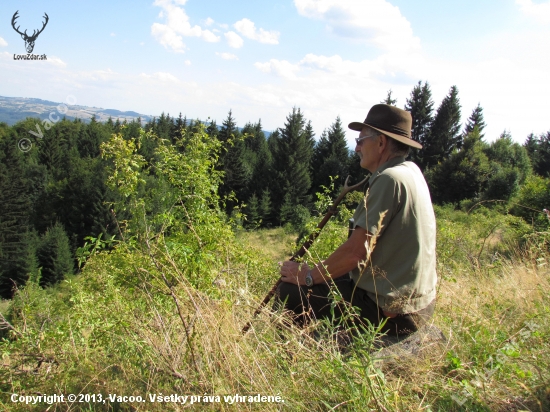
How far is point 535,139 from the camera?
52.6 m

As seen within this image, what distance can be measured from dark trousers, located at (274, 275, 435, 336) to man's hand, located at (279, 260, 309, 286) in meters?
0.05

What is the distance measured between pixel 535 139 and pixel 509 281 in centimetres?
5956

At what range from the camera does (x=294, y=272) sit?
9.07 feet

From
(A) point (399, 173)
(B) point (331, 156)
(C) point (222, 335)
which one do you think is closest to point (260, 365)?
(C) point (222, 335)

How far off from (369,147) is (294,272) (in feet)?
3.43

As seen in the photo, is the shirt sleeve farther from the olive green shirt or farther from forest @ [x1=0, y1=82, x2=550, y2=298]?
forest @ [x1=0, y1=82, x2=550, y2=298]

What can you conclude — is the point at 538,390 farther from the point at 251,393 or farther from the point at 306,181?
the point at 306,181

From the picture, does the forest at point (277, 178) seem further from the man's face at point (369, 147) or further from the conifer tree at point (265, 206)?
the man's face at point (369, 147)

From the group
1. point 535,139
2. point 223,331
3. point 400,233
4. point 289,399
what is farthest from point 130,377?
point 535,139

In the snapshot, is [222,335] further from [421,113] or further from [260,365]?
[421,113]

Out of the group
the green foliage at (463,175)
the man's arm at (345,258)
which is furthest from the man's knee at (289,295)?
the green foliage at (463,175)

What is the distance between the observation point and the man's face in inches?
109

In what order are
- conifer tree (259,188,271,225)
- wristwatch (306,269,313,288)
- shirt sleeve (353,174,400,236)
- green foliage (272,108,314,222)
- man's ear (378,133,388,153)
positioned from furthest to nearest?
green foliage (272,108,314,222), conifer tree (259,188,271,225), man's ear (378,133,388,153), wristwatch (306,269,313,288), shirt sleeve (353,174,400,236)

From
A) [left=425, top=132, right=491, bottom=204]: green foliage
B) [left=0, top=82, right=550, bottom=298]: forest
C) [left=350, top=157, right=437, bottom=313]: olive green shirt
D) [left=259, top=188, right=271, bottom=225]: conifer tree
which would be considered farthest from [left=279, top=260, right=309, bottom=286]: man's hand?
[left=259, top=188, right=271, bottom=225]: conifer tree
